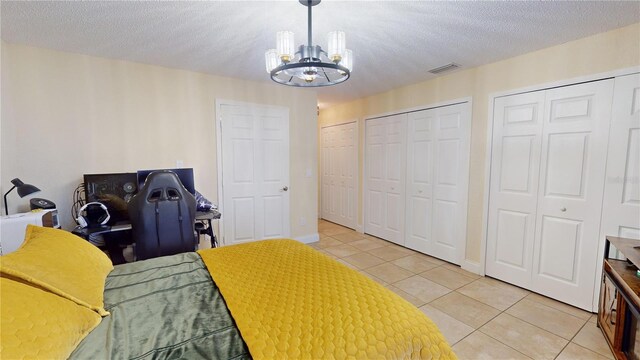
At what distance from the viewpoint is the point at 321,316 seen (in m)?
1.05

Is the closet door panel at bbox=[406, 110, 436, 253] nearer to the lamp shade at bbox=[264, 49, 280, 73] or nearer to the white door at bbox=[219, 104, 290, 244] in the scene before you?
the white door at bbox=[219, 104, 290, 244]

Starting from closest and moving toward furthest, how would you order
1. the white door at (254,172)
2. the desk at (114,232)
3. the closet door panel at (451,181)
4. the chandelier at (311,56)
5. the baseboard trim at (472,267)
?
the chandelier at (311,56) < the desk at (114,232) < the baseboard trim at (472,267) < the closet door panel at (451,181) < the white door at (254,172)

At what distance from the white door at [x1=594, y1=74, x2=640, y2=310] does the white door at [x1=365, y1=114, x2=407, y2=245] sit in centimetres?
209

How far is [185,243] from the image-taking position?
224 cm

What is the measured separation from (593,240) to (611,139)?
852 millimetres

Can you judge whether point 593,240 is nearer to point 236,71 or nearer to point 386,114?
point 386,114

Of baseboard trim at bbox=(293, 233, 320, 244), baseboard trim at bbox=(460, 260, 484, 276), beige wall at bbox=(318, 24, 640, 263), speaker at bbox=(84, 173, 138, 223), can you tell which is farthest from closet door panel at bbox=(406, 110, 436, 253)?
speaker at bbox=(84, 173, 138, 223)

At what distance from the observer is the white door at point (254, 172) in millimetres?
3588

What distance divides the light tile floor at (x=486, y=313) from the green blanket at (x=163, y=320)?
1.69 metres

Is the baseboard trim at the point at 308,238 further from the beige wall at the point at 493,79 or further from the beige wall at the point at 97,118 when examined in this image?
the beige wall at the point at 493,79

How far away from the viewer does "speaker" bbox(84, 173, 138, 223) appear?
2.55m

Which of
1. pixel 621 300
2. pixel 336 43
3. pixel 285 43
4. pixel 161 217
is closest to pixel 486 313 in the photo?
pixel 621 300

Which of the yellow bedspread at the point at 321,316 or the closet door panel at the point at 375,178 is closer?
the yellow bedspread at the point at 321,316

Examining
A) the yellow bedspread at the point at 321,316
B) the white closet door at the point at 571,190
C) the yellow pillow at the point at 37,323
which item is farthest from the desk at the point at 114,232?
the white closet door at the point at 571,190
